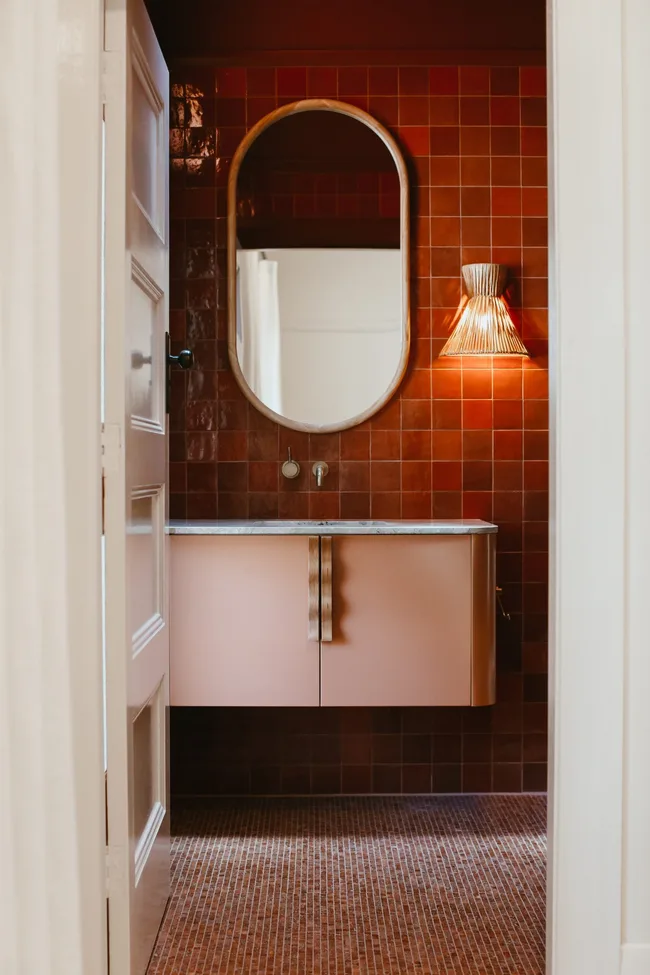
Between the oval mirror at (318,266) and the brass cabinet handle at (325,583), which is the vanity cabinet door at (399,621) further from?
the oval mirror at (318,266)

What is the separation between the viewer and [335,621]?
111 inches

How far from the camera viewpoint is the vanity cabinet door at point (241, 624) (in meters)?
2.81

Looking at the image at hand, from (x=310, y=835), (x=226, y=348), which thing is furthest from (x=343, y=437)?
(x=310, y=835)

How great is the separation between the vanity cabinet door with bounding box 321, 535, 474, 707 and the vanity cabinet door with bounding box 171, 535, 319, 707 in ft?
0.32

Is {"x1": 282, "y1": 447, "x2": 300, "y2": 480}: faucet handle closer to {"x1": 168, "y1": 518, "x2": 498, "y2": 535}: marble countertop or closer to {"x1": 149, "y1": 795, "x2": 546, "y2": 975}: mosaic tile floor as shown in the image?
{"x1": 168, "y1": 518, "x2": 498, "y2": 535}: marble countertop

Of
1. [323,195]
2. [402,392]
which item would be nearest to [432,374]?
[402,392]

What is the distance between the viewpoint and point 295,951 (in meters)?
2.16

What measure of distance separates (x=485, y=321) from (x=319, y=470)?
2.64ft

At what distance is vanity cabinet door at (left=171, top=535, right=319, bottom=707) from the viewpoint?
2.81m

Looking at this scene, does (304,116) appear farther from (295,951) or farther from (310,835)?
(295,951)

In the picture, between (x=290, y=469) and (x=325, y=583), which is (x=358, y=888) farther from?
(x=290, y=469)
